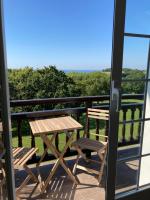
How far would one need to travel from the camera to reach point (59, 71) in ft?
30.9

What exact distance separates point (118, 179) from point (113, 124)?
626 millimetres

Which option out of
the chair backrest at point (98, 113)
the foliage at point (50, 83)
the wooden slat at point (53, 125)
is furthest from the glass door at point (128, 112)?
the foliage at point (50, 83)

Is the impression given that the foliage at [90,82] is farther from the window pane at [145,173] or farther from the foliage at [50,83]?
the window pane at [145,173]

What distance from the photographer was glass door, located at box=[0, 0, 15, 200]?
1.48 m

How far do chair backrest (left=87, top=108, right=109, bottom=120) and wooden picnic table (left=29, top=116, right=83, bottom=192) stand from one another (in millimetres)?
→ 406

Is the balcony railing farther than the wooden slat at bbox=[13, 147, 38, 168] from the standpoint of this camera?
No

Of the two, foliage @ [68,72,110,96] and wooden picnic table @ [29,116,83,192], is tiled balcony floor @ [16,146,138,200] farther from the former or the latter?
foliage @ [68,72,110,96]

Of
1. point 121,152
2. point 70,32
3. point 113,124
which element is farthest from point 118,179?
point 70,32

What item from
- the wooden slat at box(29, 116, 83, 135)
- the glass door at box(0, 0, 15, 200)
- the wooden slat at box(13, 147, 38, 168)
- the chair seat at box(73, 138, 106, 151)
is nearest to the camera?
the glass door at box(0, 0, 15, 200)

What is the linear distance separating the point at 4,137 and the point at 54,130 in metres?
1.17

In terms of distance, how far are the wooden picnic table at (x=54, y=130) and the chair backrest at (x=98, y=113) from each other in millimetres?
406

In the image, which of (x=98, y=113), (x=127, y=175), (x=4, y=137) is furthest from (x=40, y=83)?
(x=4, y=137)

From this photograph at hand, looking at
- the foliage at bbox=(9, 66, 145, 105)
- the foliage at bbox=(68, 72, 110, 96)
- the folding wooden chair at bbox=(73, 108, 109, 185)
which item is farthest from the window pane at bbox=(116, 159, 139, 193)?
the foliage at bbox=(9, 66, 145, 105)

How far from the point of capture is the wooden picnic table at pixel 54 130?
275 cm
